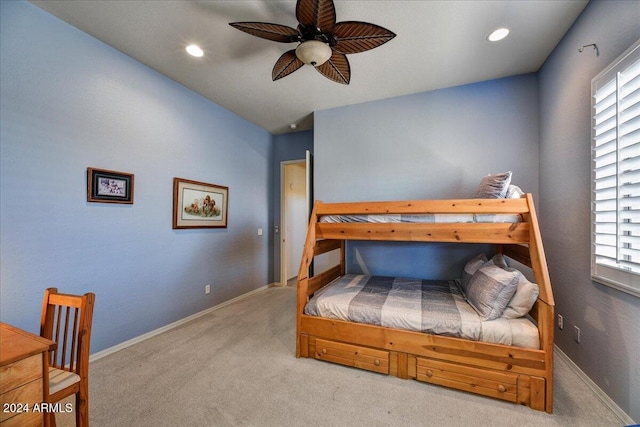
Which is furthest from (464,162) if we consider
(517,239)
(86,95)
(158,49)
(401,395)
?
(86,95)

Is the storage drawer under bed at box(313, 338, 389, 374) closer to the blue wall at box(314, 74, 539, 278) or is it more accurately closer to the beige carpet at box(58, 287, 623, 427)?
the beige carpet at box(58, 287, 623, 427)

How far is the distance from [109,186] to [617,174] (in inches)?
152

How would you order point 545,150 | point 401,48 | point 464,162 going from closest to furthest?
point 401,48
point 545,150
point 464,162

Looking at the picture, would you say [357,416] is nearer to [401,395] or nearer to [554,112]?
[401,395]

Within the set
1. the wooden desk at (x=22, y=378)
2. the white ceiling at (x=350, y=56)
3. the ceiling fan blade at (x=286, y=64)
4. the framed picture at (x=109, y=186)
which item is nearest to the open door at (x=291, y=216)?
the white ceiling at (x=350, y=56)

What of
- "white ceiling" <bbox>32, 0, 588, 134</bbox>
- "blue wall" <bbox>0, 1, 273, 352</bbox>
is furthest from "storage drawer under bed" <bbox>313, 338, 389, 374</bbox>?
"white ceiling" <bbox>32, 0, 588, 134</bbox>

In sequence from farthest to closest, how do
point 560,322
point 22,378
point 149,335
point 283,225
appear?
1. point 283,225
2. point 149,335
3. point 560,322
4. point 22,378

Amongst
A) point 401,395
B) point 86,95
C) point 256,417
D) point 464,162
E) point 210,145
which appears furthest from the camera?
point 210,145

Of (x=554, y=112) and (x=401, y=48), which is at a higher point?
(x=401, y=48)

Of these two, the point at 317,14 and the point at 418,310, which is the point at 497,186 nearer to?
the point at 418,310

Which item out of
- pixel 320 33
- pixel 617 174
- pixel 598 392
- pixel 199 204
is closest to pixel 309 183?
pixel 199 204

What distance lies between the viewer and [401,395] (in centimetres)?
170

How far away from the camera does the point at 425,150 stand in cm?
305

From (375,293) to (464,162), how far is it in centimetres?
191
